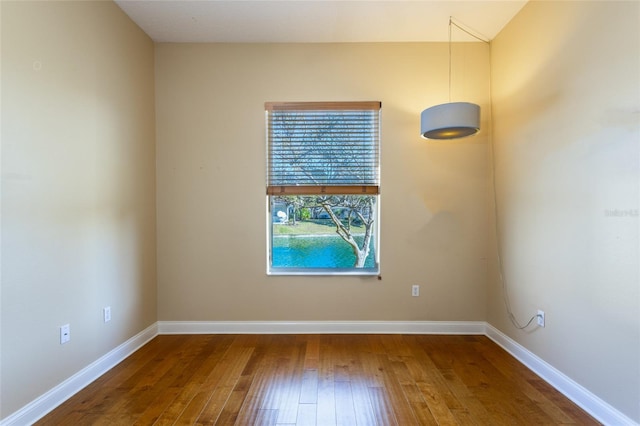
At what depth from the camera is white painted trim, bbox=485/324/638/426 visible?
5.34 ft

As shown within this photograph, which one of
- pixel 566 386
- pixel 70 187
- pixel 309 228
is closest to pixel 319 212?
pixel 309 228

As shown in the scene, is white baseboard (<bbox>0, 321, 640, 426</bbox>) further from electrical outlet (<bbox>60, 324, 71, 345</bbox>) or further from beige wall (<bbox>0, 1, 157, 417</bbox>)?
electrical outlet (<bbox>60, 324, 71, 345</bbox>)

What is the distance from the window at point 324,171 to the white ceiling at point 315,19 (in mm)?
624

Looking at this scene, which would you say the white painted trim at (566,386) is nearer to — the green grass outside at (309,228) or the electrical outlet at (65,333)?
Result: the green grass outside at (309,228)

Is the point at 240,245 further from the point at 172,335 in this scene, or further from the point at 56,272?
the point at 56,272

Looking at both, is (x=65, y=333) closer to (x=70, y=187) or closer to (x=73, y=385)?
(x=73, y=385)

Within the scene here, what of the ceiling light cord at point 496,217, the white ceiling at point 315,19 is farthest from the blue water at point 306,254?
the white ceiling at point 315,19

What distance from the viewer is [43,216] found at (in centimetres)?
173

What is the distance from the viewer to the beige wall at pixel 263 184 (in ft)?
9.21

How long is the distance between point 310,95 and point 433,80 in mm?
1212

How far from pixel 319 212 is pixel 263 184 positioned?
63cm

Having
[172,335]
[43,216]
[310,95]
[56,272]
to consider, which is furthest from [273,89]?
[172,335]

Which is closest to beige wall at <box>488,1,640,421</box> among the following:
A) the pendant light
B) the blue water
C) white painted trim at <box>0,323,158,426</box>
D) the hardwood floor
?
the hardwood floor

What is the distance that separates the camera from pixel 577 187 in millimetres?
1842
